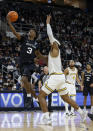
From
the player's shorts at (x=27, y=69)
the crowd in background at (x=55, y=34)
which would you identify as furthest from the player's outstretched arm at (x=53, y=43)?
the crowd in background at (x=55, y=34)

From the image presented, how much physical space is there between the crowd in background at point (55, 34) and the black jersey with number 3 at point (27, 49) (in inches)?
310

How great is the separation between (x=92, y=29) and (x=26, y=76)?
15948 millimetres

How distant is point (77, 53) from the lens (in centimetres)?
1959

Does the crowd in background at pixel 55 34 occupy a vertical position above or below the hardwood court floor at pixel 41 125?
above

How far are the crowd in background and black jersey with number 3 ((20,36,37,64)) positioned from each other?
7.87 m

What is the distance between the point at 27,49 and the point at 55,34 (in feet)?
41.4

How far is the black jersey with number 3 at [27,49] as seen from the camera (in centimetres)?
707

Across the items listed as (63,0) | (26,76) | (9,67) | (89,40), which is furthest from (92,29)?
(63,0)

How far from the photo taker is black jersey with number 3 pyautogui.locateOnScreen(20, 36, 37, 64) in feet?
23.2

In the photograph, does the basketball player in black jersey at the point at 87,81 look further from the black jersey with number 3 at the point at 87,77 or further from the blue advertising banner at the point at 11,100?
the blue advertising banner at the point at 11,100

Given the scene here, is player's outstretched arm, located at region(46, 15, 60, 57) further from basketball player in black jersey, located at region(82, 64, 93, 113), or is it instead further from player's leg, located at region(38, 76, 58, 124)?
basketball player in black jersey, located at region(82, 64, 93, 113)

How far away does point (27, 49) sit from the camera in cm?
716

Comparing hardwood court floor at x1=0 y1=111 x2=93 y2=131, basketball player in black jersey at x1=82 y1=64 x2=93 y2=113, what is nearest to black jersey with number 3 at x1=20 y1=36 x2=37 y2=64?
hardwood court floor at x1=0 y1=111 x2=93 y2=131

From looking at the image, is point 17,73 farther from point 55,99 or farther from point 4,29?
point 4,29
